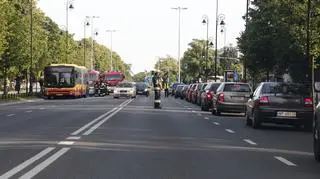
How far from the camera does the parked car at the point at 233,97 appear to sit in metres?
29.1

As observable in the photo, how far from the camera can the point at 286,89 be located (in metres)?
21.1

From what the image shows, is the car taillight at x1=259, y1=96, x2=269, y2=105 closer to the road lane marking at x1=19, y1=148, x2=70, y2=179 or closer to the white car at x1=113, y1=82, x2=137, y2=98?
the road lane marking at x1=19, y1=148, x2=70, y2=179

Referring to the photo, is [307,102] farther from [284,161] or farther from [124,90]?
[124,90]

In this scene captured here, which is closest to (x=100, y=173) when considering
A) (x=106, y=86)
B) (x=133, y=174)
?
(x=133, y=174)

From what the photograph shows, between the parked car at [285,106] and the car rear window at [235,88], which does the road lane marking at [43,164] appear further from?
the car rear window at [235,88]

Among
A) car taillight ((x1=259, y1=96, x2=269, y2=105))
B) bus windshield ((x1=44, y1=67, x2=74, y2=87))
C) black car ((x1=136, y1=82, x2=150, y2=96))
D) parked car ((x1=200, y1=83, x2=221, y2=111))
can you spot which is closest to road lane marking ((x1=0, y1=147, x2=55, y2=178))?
car taillight ((x1=259, y1=96, x2=269, y2=105))

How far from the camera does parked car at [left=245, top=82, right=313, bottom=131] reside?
20688 millimetres

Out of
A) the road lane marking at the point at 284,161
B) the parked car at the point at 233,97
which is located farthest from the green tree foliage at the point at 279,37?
the road lane marking at the point at 284,161

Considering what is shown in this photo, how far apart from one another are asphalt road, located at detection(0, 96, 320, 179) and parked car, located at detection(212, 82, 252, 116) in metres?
8.02

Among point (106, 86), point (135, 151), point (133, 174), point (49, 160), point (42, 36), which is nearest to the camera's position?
point (133, 174)

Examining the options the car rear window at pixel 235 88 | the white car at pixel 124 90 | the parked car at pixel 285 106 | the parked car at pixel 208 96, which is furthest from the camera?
the white car at pixel 124 90

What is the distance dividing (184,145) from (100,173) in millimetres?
4948

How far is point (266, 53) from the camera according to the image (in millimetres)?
40656

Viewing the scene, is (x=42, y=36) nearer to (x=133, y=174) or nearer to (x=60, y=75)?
(x=60, y=75)
